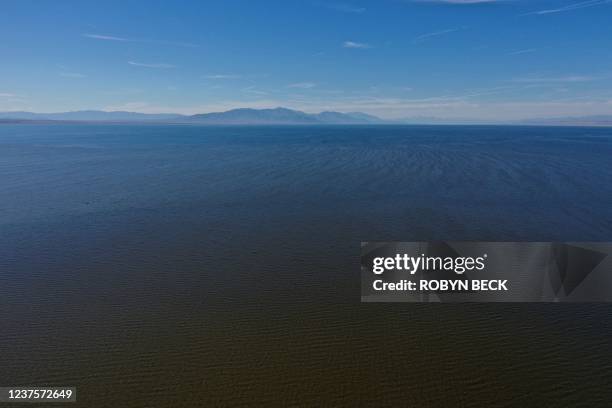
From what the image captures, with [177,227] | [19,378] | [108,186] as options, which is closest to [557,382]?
[19,378]

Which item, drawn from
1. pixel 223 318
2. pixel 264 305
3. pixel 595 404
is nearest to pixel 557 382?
pixel 595 404

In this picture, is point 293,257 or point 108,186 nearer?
point 293,257

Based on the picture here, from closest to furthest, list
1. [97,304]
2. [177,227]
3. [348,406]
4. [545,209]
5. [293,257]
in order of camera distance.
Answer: [348,406]
[97,304]
[293,257]
[177,227]
[545,209]

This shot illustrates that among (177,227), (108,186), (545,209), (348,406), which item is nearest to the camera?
(348,406)

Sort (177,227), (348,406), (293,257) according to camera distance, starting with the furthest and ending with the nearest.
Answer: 1. (177,227)
2. (293,257)
3. (348,406)

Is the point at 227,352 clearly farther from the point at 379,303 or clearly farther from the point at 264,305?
the point at 379,303

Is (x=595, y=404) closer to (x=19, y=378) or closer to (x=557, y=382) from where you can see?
(x=557, y=382)

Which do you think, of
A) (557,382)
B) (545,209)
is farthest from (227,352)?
(545,209)

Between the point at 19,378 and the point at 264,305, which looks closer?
the point at 19,378

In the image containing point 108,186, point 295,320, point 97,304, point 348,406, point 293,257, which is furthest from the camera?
point 108,186
